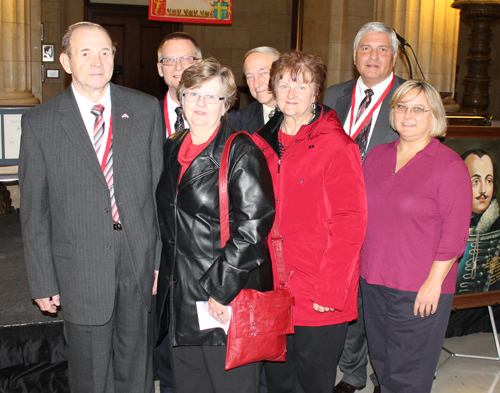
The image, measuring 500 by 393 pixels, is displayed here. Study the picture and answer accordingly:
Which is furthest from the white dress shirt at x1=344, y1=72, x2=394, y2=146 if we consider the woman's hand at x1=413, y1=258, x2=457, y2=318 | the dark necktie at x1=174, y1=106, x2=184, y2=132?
the dark necktie at x1=174, y1=106, x2=184, y2=132

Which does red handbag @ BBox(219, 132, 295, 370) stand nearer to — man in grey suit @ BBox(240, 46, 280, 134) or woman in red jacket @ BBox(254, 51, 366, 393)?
woman in red jacket @ BBox(254, 51, 366, 393)

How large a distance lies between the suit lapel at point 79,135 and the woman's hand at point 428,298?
4.98 feet

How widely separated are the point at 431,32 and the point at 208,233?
463cm

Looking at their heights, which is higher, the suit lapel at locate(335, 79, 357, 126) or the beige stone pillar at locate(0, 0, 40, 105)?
the beige stone pillar at locate(0, 0, 40, 105)

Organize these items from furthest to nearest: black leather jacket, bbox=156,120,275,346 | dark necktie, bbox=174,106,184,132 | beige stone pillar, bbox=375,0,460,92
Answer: beige stone pillar, bbox=375,0,460,92, dark necktie, bbox=174,106,184,132, black leather jacket, bbox=156,120,275,346

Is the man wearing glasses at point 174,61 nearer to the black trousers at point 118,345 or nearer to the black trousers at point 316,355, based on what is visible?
the black trousers at point 118,345

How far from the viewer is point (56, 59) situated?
26.2 ft

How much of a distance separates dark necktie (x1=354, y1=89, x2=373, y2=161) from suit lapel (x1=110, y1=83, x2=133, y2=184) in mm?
1302

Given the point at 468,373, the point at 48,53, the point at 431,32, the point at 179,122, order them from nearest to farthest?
1. the point at 179,122
2. the point at 468,373
3. the point at 431,32
4. the point at 48,53

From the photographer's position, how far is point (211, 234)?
2.00m

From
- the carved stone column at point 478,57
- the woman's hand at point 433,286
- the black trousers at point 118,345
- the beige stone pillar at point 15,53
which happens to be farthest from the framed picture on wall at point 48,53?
the woman's hand at point 433,286

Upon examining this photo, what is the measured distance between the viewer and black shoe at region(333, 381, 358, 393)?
3.04 meters

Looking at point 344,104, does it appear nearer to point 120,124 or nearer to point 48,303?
point 120,124

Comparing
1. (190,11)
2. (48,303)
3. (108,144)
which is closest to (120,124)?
(108,144)
